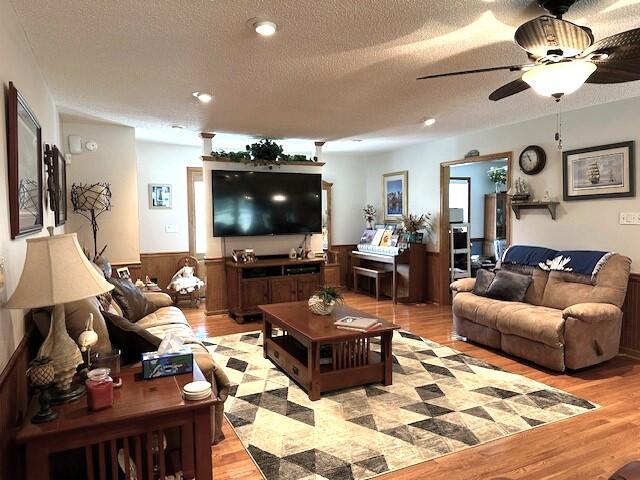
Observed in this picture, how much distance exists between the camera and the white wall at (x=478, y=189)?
307 inches

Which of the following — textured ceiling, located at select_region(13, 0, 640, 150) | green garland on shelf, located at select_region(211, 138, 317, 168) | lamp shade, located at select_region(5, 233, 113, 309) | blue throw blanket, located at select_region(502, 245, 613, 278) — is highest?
textured ceiling, located at select_region(13, 0, 640, 150)

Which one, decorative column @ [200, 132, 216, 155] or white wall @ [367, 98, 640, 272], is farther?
decorative column @ [200, 132, 216, 155]

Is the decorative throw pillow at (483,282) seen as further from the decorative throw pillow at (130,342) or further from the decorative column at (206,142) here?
the decorative column at (206,142)

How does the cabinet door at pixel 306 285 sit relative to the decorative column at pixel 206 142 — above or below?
below

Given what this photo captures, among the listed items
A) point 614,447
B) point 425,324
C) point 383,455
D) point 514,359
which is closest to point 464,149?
point 425,324

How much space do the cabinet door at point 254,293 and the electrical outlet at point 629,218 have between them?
3.94 metres

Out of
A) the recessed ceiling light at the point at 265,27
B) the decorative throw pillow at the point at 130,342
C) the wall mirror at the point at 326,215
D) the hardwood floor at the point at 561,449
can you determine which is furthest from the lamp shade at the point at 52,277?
the wall mirror at the point at 326,215

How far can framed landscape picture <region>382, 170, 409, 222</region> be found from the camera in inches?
274

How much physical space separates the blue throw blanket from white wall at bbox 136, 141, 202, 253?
15.1 feet

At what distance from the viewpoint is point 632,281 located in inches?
155

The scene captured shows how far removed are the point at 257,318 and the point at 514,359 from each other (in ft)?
10.1

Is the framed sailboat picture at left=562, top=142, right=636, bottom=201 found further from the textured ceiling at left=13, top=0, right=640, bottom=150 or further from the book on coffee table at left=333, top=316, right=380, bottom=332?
the book on coffee table at left=333, top=316, right=380, bottom=332

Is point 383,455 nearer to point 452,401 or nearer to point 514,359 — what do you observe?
point 452,401

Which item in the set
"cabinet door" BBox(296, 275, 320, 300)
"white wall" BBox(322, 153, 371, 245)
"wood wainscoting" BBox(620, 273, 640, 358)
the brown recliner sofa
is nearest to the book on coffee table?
the brown recliner sofa
